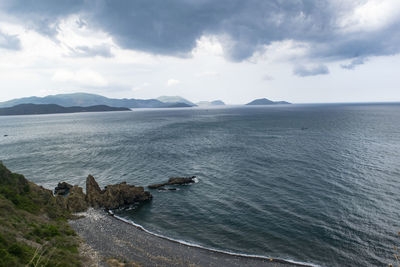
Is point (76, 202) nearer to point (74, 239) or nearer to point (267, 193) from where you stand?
point (74, 239)

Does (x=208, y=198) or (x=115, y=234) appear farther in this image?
(x=208, y=198)

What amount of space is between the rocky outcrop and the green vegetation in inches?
100

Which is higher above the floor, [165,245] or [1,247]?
[1,247]

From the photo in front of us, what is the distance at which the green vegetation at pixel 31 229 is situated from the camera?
18.1 m

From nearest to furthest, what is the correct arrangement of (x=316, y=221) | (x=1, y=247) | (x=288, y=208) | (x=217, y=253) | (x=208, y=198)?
1. (x=1, y=247)
2. (x=217, y=253)
3. (x=316, y=221)
4. (x=288, y=208)
5. (x=208, y=198)

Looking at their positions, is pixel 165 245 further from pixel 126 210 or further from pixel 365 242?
pixel 365 242

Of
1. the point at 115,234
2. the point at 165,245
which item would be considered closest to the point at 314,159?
the point at 165,245

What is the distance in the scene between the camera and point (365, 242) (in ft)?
97.9

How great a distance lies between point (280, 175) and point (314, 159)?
71.6 feet

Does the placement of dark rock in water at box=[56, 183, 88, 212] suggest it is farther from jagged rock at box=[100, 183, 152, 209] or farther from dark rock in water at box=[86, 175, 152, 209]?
jagged rock at box=[100, 183, 152, 209]

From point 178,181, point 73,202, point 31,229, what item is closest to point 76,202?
point 73,202

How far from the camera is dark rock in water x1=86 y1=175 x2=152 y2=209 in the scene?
42656mm

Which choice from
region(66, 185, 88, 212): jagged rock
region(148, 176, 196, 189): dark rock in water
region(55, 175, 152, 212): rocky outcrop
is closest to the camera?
region(66, 185, 88, 212): jagged rock

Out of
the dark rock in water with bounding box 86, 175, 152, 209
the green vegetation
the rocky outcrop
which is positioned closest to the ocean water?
the dark rock in water with bounding box 86, 175, 152, 209
